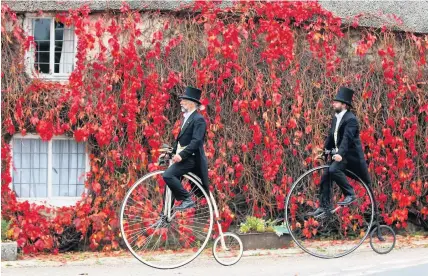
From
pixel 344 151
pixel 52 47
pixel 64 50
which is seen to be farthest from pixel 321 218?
pixel 52 47

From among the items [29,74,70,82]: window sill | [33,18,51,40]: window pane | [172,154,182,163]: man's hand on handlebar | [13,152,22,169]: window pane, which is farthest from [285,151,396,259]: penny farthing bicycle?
[33,18,51,40]: window pane

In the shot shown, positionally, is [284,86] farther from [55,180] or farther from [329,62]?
[55,180]

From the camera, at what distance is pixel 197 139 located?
10.9 m

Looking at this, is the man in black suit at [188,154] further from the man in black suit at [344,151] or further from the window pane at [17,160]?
the window pane at [17,160]

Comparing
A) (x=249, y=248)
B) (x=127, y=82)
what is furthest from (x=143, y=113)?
(x=249, y=248)

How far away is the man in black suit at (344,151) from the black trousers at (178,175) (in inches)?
73.5

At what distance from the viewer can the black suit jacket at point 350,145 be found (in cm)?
1177

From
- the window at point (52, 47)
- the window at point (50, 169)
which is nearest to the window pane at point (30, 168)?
the window at point (50, 169)

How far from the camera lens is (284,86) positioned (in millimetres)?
13734

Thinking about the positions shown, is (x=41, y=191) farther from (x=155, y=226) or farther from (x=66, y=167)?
(x=155, y=226)

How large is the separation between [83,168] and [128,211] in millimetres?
1175

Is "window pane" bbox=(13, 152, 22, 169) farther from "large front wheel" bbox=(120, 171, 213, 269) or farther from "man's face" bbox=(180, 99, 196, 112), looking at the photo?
"man's face" bbox=(180, 99, 196, 112)

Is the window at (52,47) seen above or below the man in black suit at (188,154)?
above

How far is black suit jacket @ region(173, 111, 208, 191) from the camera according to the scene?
11.0m
